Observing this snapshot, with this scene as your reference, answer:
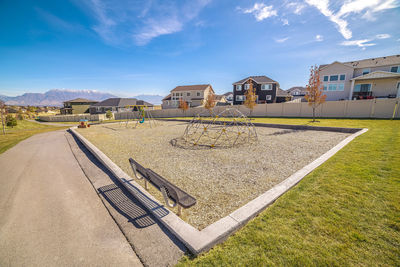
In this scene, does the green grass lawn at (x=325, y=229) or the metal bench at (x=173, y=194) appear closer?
the green grass lawn at (x=325, y=229)

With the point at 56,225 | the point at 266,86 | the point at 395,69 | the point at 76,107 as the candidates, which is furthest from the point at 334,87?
the point at 76,107

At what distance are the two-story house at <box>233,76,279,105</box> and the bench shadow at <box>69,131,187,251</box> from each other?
37.0 metres

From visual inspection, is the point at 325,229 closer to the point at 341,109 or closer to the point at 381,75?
the point at 341,109

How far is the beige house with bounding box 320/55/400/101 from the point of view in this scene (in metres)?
25.1

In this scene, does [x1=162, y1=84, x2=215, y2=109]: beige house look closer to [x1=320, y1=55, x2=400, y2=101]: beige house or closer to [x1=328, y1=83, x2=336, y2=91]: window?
[x1=328, y1=83, x2=336, y2=91]: window

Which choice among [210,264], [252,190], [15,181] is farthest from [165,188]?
[15,181]

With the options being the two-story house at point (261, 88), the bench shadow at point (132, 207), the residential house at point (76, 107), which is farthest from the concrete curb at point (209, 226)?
the residential house at point (76, 107)

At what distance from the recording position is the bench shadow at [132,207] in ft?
10.3

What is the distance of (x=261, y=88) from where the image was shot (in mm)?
39438

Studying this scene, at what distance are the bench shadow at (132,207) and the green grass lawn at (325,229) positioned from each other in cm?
106

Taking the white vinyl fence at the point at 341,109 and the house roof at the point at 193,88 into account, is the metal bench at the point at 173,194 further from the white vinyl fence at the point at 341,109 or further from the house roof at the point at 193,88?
the house roof at the point at 193,88

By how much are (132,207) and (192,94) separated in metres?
50.4

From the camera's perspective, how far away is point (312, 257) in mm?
2279

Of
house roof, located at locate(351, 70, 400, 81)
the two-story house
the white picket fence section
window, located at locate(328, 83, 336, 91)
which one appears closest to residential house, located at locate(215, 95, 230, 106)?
the two-story house
